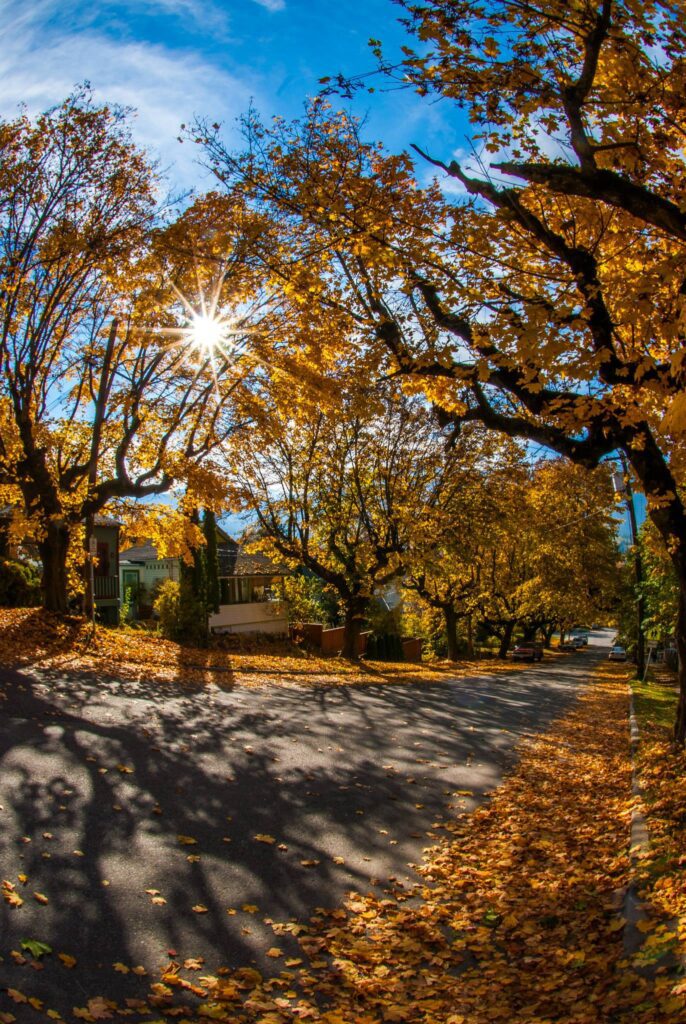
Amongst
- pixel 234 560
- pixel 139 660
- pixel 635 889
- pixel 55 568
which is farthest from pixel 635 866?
pixel 234 560

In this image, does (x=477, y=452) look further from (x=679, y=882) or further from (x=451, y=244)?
(x=679, y=882)

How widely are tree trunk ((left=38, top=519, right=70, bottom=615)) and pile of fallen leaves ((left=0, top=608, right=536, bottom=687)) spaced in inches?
16.9

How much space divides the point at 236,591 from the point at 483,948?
37.8 metres

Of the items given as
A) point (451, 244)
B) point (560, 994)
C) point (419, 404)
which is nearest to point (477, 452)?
point (419, 404)

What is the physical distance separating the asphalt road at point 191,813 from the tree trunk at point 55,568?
22.0ft

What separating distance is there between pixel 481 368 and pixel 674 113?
2.87 m

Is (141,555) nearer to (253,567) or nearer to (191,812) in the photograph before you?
(253,567)

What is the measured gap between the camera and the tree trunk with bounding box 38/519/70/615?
Answer: 60.1 feet

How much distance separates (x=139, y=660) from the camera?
53.8 feet

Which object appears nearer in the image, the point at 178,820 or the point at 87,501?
the point at 178,820

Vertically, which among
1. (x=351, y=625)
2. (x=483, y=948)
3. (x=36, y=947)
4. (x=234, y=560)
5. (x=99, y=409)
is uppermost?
(x=99, y=409)

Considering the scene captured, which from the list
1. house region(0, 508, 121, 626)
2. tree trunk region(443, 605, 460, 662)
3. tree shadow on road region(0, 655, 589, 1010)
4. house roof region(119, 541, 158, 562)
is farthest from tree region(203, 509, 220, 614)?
house roof region(119, 541, 158, 562)

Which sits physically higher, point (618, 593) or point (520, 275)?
point (520, 275)

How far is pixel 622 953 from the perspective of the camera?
434 cm
